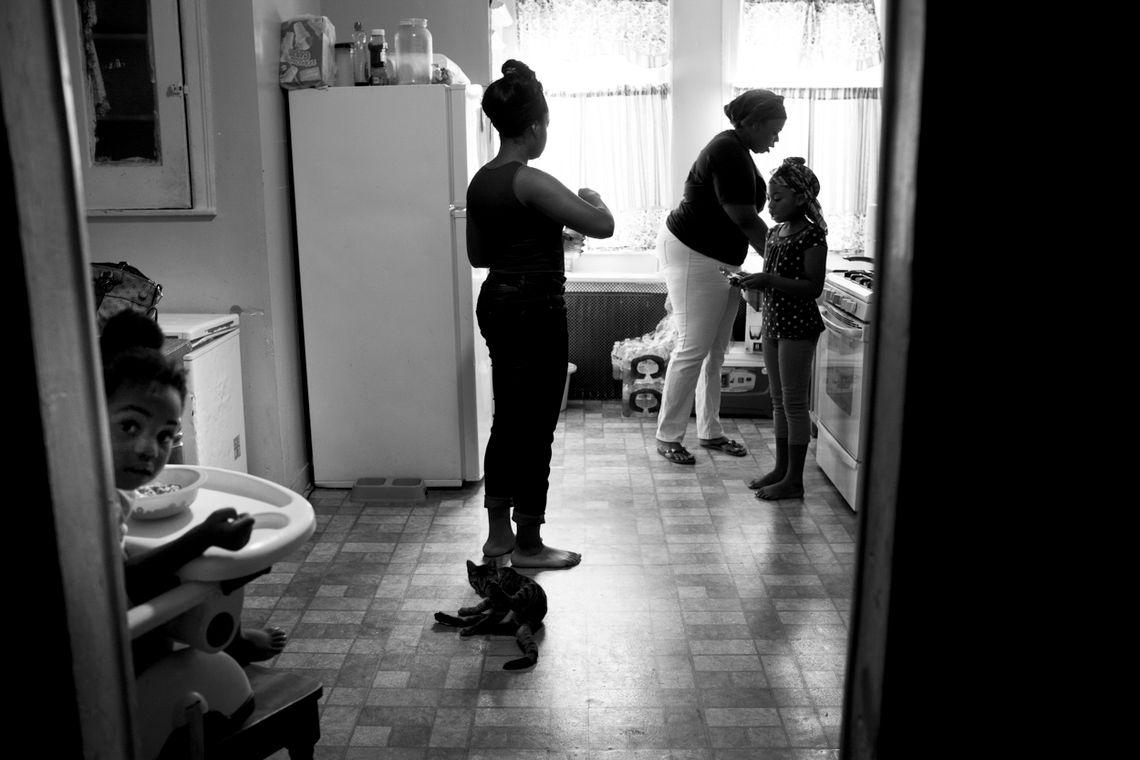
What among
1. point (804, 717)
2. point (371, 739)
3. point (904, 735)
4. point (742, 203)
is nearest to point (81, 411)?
point (904, 735)

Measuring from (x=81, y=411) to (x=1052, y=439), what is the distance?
0.80 metres

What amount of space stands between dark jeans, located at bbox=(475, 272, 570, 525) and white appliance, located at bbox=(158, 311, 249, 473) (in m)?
0.91

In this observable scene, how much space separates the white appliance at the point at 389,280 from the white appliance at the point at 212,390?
14.6 inches

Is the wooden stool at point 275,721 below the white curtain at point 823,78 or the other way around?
below

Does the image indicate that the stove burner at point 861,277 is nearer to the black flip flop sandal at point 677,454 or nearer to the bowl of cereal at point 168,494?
the black flip flop sandal at point 677,454

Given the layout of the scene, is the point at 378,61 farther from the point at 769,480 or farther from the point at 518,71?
the point at 769,480

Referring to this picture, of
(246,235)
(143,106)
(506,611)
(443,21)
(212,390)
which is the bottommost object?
(506,611)

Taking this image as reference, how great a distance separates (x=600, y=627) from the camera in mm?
2783

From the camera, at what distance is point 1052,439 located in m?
0.82

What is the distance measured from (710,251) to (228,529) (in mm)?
2906

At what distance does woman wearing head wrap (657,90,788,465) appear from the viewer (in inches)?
149

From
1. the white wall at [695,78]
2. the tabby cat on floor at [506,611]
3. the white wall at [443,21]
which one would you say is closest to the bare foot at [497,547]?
the tabby cat on floor at [506,611]

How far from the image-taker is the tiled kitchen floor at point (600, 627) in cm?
224

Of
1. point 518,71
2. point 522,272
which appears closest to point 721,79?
point 518,71
